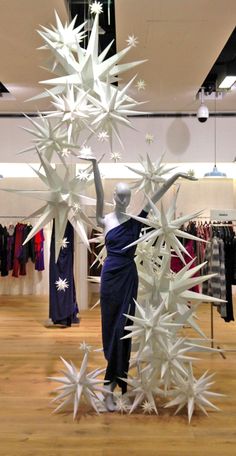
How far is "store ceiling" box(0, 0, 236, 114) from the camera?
3650 millimetres

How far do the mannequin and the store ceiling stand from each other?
1.24 m

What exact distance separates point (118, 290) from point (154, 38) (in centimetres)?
270

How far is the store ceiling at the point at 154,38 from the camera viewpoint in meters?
3.65

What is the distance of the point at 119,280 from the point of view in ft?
9.71

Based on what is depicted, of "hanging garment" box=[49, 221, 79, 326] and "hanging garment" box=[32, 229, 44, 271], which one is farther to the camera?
"hanging garment" box=[32, 229, 44, 271]

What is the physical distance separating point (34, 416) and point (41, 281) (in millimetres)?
4768

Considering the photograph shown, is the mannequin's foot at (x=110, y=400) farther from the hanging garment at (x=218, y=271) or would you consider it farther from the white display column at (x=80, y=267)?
the white display column at (x=80, y=267)

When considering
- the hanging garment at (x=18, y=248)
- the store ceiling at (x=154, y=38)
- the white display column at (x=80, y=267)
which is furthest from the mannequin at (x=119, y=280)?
the hanging garment at (x=18, y=248)

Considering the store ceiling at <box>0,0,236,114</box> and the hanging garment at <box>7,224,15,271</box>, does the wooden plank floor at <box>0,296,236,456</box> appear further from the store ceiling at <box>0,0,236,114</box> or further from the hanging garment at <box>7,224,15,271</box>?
the hanging garment at <box>7,224,15,271</box>

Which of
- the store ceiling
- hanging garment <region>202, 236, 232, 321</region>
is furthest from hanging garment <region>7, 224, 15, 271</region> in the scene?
hanging garment <region>202, 236, 232, 321</region>

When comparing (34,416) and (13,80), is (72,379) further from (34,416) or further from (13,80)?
(13,80)

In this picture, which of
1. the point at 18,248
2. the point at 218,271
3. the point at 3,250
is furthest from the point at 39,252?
the point at 218,271

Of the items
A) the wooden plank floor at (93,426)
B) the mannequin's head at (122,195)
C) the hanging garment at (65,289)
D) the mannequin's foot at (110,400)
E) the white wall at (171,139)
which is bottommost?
the wooden plank floor at (93,426)

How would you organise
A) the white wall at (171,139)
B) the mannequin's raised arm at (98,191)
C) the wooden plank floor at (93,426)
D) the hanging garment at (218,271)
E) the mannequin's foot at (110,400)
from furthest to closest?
1. the white wall at (171,139)
2. the hanging garment at (218,271)
3. the mannequin's foot at (110,400)
4. the mannequin's raised arm at (98,191)
5. the wooden plank floor at (93,426)
